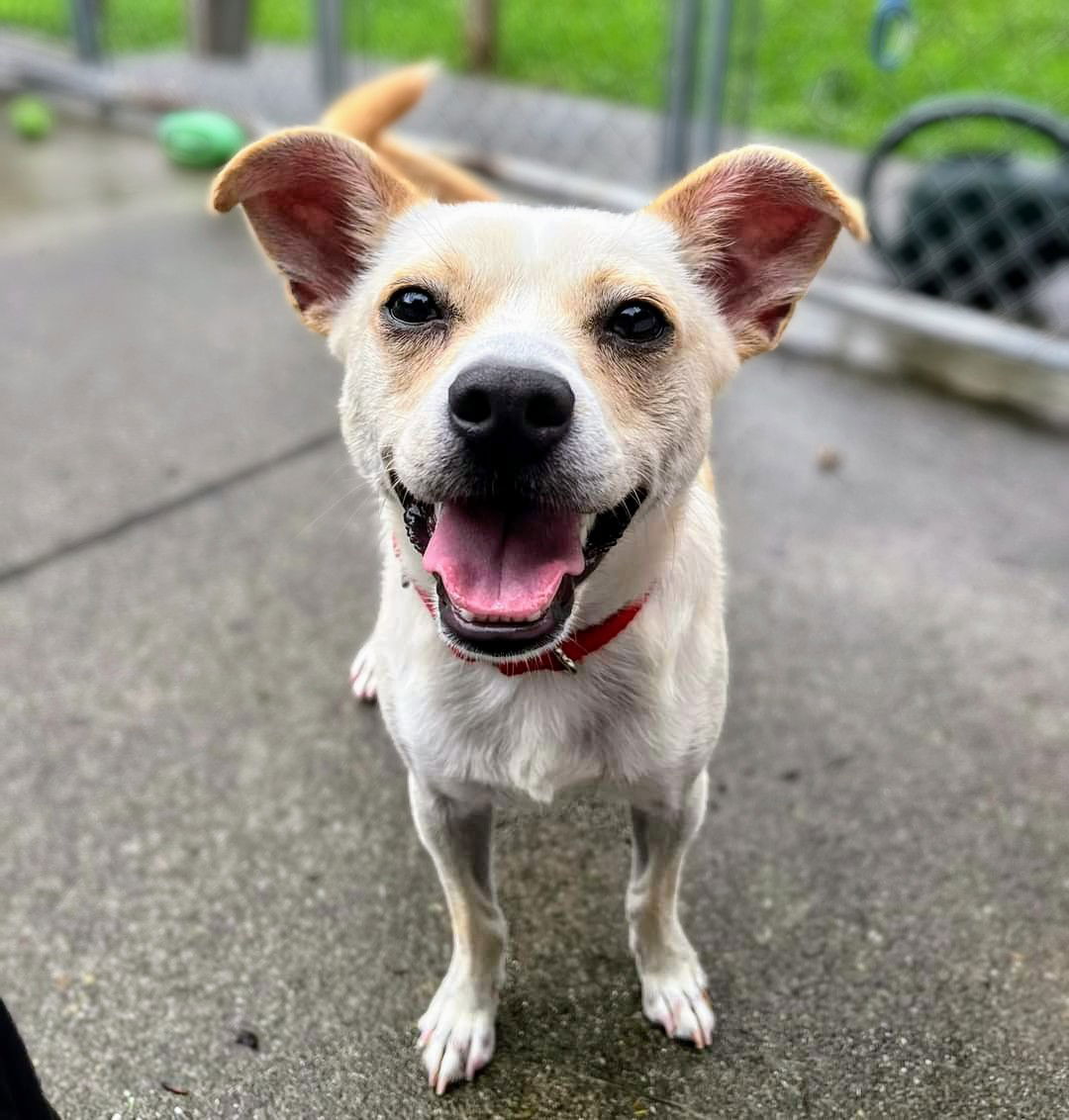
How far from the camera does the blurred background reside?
192 cm

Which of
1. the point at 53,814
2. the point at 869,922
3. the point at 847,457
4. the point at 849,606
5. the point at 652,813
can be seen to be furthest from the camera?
the point at 847,457

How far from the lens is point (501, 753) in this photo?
1.66m

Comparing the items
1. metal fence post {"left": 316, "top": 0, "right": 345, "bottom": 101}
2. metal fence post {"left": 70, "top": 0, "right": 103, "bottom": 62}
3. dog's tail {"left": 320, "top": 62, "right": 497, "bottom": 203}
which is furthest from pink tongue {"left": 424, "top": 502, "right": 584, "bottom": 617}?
metal fence post {"left": 70, "top": 0, "right": 103, "bottom": 62}

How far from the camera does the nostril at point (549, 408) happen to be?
4.34ft

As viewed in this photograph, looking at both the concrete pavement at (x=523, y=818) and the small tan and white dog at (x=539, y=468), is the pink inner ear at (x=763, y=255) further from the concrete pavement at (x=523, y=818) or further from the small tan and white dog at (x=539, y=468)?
the concrete pavement at (x=523, y=818)

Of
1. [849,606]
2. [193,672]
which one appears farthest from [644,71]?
[193,672]

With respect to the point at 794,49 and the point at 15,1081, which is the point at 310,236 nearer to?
the point at 15,1081

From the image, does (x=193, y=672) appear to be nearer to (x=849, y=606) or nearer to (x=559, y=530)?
(x=559, y=530)

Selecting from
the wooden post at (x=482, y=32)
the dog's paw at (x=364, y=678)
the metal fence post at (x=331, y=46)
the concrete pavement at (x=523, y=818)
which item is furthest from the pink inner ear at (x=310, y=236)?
the wooden post at (x=482, y=32)

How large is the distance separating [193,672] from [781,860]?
160cm

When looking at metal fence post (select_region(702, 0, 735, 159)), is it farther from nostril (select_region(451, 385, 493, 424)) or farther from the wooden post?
nostril (select_region(451, 385, 493, 424))

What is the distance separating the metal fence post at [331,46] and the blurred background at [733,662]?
20mm

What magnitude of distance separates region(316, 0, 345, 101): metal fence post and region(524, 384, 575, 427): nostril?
17.6 ft

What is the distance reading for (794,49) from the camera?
202 inches
